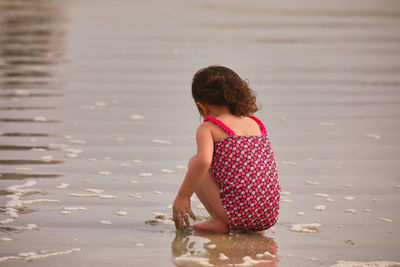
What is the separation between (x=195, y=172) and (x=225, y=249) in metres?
0.41

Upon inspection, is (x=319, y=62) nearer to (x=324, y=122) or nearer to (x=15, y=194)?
(x=324, y=122)

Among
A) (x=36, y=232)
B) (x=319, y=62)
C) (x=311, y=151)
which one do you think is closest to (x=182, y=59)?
(x=319, y=62)

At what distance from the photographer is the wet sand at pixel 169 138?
11.3 ft

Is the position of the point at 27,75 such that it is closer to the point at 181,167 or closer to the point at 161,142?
the point at 161,142

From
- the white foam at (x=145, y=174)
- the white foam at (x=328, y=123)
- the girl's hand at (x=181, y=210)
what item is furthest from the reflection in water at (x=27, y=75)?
the white foam at (x=328, y=123)

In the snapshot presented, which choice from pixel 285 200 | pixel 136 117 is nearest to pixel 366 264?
pixel 285 200

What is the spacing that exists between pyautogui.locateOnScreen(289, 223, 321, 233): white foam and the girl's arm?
55cm

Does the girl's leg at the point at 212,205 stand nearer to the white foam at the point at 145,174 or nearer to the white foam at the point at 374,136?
the white foam at the point at 145,174

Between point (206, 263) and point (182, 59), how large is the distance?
6163 mm

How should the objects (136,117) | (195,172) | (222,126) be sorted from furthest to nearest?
(136,117) < (222,126) < (195,172)

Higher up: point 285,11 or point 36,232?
point 285,11

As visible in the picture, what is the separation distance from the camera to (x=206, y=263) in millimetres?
3166

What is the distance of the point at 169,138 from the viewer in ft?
18.3

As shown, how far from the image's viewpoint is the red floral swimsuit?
3.50 meters
